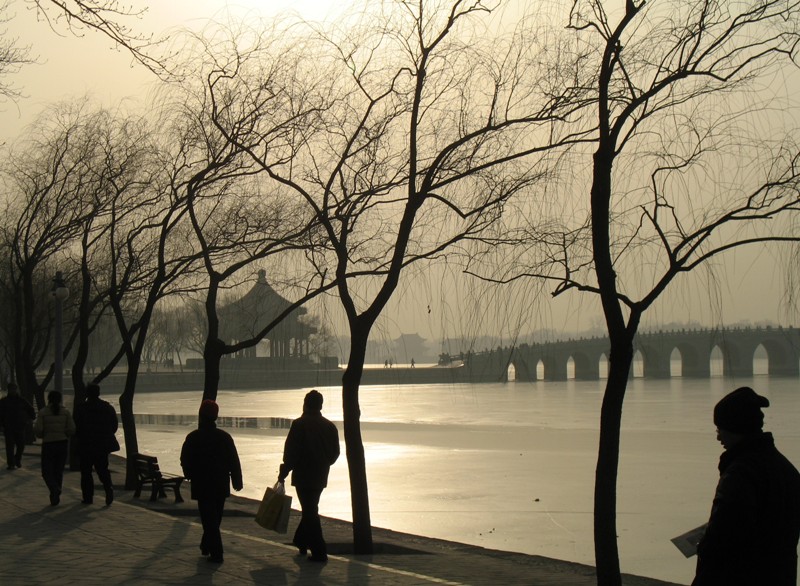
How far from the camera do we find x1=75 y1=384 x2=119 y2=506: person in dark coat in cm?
1502

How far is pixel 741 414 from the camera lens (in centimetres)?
481

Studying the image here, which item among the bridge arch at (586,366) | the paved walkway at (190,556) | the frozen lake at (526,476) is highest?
the bridge arch at (586,366)

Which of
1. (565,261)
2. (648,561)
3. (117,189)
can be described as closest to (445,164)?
(565,261)

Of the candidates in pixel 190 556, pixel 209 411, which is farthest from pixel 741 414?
pixel 190 556

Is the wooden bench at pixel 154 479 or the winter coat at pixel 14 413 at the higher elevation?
the winter coat at pixel 14 413

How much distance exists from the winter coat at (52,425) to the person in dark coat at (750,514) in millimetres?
12257

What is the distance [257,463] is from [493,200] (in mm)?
21306

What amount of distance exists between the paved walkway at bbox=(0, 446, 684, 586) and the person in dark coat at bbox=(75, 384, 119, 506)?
36cm

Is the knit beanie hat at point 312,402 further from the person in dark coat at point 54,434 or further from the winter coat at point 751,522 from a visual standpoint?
the winter coat at point 751,522

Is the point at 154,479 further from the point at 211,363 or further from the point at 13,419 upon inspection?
the point at 13,419

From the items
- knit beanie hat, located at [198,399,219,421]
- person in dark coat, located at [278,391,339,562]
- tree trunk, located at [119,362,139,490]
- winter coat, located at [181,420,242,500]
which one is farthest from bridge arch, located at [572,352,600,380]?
knit beanie hat, located at [198,399,219,421]

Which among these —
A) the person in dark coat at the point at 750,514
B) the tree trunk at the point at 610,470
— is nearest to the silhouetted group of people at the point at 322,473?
the person in dark coat at the point at 750,514

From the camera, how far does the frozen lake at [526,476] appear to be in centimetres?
1939

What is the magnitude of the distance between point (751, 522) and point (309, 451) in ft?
22.9
